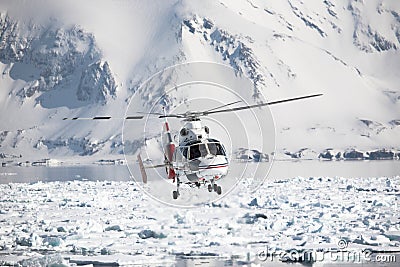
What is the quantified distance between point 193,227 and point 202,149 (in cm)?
552

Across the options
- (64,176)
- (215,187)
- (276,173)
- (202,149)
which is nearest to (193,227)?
(215,187)

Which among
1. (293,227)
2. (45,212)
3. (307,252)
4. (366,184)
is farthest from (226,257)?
(366,184)

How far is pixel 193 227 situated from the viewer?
1407 inches

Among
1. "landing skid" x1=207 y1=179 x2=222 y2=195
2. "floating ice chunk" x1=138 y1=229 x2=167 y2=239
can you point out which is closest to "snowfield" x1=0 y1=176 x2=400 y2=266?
"floating ice chunk" x1=138 y1=229 x2=167 y2=239

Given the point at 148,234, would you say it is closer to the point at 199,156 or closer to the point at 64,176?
the point at 199,156

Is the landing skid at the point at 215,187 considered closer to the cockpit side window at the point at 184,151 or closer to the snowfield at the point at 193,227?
the cockpit side window at the point at 184,151

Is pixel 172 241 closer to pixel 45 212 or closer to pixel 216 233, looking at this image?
pixel 216 233

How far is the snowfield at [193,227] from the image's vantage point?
3059 cm
